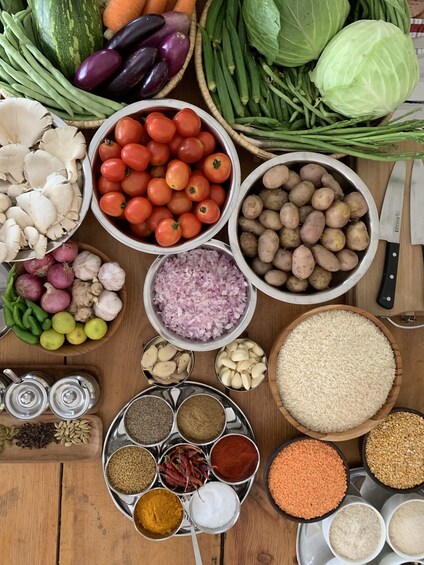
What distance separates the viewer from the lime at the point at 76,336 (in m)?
1.24

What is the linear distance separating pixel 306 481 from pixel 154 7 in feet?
4.05

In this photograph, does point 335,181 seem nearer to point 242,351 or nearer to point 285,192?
point 285,192

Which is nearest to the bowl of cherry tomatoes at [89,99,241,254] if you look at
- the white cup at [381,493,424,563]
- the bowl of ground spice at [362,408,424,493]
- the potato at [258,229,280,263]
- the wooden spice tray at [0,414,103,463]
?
the potato at [258,229,280,263]

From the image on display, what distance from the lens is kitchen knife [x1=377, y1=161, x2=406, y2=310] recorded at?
1.30m

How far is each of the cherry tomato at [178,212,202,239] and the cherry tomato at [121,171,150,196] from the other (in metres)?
0.12

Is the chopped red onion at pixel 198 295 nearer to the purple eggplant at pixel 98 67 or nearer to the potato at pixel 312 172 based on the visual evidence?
the potato at pixel 312 172

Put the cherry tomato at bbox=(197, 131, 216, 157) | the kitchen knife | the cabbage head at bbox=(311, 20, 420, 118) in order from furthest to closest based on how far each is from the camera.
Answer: the kitchen knife
the cherry tomato at bbox=(197, 131, 216, 157)
the cabbage head at bbox=(311, 20, 420, 118)

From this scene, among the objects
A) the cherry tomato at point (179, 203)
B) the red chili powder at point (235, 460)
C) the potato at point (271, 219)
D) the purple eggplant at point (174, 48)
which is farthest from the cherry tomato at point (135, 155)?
the red chili powder at point (235, 460)

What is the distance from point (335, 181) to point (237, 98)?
31 cm

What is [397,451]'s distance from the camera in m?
1.34

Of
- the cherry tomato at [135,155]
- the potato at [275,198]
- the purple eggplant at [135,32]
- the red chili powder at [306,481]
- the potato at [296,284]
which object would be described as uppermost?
the purple eggplant at [135,32]

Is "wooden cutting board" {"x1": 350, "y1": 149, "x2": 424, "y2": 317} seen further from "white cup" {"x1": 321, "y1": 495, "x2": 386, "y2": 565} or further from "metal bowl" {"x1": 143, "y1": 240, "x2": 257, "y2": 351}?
"white cup" {"x1": 321, "y1": 495, "x2": 386, "y2": 565}

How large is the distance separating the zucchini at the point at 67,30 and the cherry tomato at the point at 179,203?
37cm

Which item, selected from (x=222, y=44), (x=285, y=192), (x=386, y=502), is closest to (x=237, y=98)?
(x=222, y=44)
